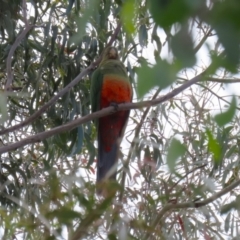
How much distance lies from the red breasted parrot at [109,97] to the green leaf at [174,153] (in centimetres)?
179

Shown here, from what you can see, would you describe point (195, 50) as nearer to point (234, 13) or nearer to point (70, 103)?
point (234, 13)

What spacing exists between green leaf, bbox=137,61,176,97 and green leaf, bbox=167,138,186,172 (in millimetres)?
110

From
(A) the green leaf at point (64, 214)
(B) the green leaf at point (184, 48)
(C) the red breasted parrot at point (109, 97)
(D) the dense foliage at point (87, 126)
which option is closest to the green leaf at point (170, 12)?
(B) the green leaf at point (184, 48)

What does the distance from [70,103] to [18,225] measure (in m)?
1.61

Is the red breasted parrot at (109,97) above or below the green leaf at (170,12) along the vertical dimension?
above

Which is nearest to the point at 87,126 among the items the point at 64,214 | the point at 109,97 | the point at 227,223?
the point at 109,97

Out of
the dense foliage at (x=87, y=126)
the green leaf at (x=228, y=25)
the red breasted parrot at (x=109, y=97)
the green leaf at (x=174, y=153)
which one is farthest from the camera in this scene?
the red breasted parrot at (x=109, y=97)

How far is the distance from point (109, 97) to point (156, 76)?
200 cm

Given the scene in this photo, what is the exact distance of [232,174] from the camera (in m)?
2.49

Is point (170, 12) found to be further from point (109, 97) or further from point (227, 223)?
point (109, 97)

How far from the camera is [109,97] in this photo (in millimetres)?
2430

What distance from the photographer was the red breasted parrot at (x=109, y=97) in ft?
7.89

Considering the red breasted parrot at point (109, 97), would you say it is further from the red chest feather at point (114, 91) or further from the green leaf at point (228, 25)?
the green leaf at point (228, 25)

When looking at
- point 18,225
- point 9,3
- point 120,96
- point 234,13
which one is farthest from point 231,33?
point 9,3
